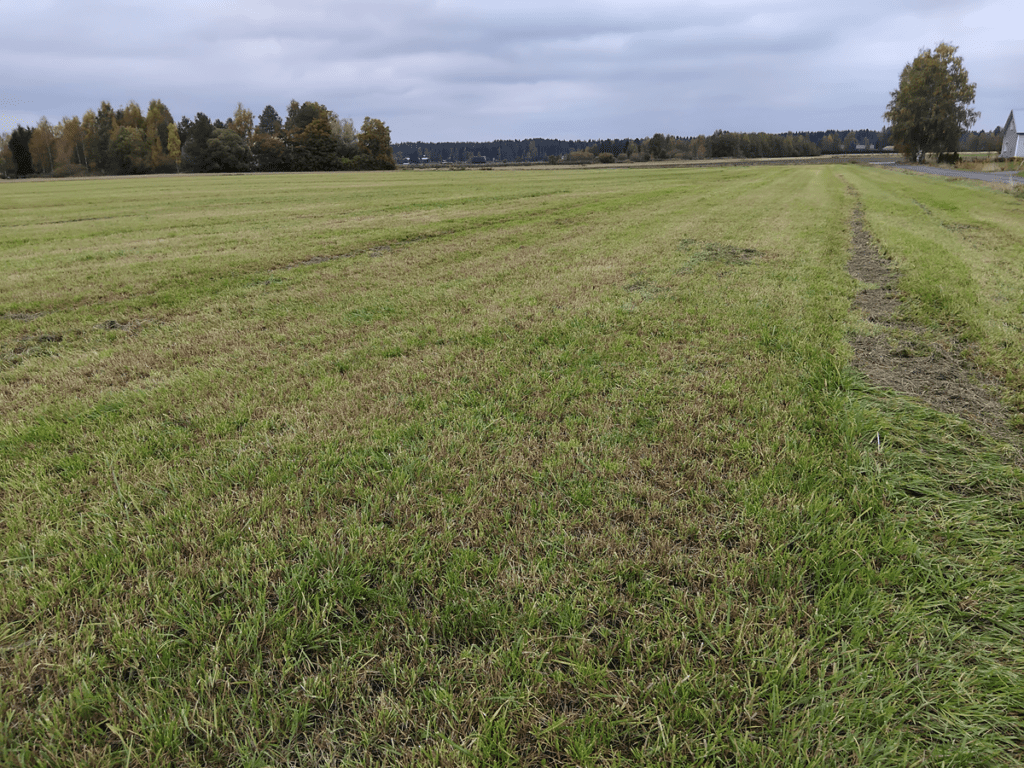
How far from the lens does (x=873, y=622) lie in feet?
6.87

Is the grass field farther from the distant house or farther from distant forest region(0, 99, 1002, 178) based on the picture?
distant forest region(0, 99, 1002, 178)

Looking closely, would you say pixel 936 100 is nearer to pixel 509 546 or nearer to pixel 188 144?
pixel 509 546

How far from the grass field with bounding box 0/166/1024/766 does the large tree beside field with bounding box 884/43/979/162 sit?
85488 mm

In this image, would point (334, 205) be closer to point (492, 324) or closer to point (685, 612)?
point (492, 324)

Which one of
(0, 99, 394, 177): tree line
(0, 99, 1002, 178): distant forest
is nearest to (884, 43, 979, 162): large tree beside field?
(0, 99, 1002, 178): distant forest

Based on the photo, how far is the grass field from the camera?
175 centimetres

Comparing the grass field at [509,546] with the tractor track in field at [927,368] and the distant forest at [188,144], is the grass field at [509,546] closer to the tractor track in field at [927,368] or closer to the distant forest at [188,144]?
the tractor track in field at [927,368]

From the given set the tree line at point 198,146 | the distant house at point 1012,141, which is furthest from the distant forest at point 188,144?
the distant house at point 1012,141

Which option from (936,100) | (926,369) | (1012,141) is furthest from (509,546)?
(1012,141)

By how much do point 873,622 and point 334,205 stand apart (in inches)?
976

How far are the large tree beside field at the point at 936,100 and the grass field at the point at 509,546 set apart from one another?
85488 mm

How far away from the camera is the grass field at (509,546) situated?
1.75m

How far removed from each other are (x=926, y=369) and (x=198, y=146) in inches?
4462

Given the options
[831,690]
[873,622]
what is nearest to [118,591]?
[831,690]
